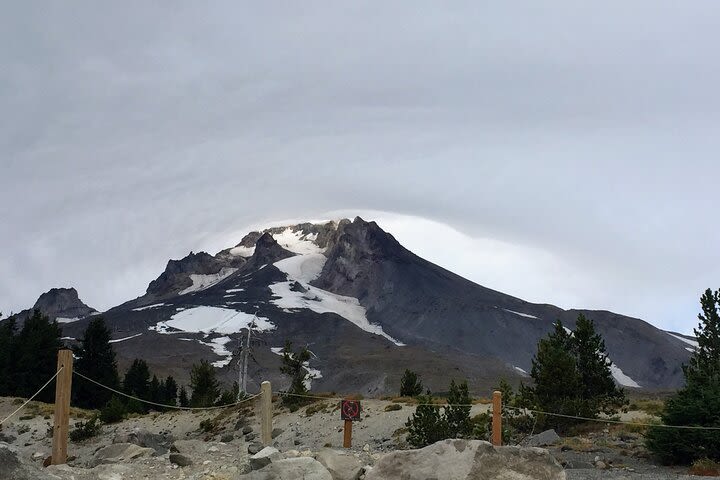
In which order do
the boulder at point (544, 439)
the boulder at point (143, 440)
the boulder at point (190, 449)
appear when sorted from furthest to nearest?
the boulder at point (143, 440)
the boulder at point (544, 439)
the boulder at point (190, 449)

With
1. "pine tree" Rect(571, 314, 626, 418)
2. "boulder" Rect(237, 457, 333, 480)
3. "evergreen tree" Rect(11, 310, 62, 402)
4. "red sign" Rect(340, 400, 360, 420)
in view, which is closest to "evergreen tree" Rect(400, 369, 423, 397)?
"pine tree" Rect(571, 314, 626, 418)

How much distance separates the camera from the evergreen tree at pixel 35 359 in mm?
49487

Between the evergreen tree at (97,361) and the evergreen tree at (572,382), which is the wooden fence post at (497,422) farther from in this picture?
the evergreen tree at (97,361)

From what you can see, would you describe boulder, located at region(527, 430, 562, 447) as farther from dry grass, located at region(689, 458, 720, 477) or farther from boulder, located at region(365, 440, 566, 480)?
boulder, located at region(365, 440, 566, 480)

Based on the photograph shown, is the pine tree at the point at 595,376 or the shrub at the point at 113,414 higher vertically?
the pine tree at the point at 595,376

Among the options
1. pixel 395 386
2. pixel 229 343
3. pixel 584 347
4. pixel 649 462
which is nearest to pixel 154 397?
pixel 584 347

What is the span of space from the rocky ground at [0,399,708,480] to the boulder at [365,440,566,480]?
42 mm

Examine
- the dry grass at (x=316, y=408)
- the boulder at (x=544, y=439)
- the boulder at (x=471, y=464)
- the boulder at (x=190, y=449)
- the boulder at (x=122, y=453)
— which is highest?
the boulder at (x=471, y=464)

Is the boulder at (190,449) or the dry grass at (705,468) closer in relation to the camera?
the dry grass at (705,468)

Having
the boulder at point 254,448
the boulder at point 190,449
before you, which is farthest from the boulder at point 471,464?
the boulder at point 190,449

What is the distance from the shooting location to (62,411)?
14477 millimetres

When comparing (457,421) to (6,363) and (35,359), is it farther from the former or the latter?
(6,363)

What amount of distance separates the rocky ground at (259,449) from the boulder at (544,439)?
0.05 m

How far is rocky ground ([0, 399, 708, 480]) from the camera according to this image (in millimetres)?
11008
